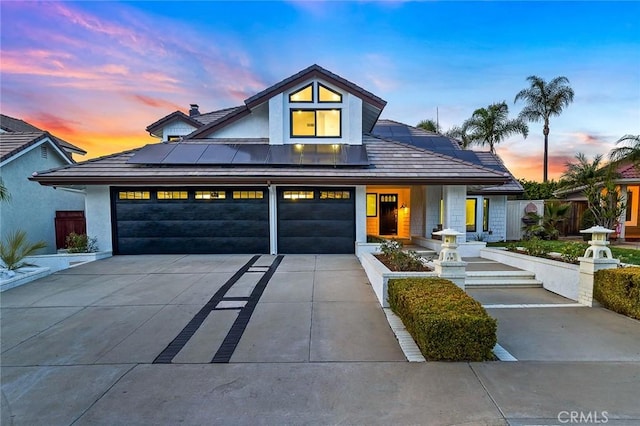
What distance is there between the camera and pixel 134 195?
1054 centimetres

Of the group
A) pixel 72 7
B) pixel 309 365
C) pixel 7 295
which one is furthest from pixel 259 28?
pixel 309 365

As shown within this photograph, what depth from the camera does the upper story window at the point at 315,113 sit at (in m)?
11.5

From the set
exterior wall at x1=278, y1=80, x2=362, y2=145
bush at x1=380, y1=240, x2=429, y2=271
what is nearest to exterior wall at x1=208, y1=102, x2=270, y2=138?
exterior wall at x1=278, y1=80, x2=362, y2=145

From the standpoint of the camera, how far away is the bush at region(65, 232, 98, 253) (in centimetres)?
994

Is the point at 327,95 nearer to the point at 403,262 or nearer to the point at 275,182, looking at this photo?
the point at 275,182

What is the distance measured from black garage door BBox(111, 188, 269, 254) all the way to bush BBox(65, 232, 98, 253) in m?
0.65

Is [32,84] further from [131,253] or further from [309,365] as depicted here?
[309,365]

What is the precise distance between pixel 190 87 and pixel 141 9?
5.14 m

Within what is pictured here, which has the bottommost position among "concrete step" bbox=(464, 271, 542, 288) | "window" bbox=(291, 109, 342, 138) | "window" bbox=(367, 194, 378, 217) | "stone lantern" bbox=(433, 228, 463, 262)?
"concrete step" bbox=(464, 271, 542, 288)

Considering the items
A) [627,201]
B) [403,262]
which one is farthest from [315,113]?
[627,201]

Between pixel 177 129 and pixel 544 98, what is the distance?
93.8ft

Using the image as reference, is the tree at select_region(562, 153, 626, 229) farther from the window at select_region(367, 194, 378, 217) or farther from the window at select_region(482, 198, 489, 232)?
the window at select_region(367, 194, 378, 217)

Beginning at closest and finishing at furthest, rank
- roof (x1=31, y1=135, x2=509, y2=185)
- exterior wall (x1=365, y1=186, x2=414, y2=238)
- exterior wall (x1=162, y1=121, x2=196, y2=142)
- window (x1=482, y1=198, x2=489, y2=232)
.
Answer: roof (x1=31, y1=135, x2=509, y2=185), exterior wall (x1=365, y1=186, x2=414, y2=238), window (x1=482, y1=198, x2=489, y2=232), exterior wall (x1=162, y1=121, x2=196, y2=142)

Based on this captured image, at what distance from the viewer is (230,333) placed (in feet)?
14.2
